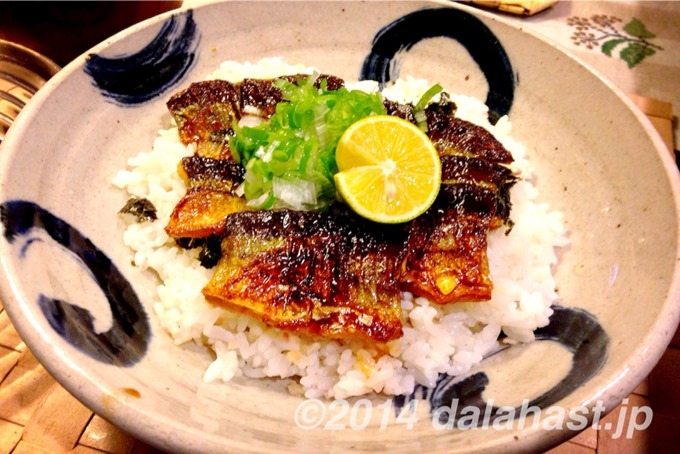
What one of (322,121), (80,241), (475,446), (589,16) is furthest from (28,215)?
(589,16)

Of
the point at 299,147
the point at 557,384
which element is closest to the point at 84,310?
the point at 299,147

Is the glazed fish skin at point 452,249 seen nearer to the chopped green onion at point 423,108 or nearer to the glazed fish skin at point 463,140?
the glazed fish skin at point 463,140

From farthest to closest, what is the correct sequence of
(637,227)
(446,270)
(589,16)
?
(589,16)
(637,227)
(446,270)

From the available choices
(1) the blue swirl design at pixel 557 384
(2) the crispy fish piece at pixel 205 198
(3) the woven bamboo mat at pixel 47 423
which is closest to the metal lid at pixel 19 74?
(2) the crispy fish piece at pixel 205 198

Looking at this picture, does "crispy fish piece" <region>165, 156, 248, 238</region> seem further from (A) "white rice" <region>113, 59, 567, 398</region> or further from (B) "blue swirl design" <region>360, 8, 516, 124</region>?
(B) "blue swirl design" <region>360, 8, 516, 124</region>

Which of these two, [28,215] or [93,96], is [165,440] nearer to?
[28,215]
